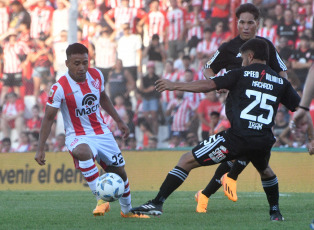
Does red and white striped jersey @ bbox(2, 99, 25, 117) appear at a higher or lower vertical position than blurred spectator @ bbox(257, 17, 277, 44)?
lower

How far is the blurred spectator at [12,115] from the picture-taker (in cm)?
1534

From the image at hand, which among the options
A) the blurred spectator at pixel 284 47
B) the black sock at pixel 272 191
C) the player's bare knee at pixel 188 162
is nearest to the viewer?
the player's bare knee at pixel 188 162

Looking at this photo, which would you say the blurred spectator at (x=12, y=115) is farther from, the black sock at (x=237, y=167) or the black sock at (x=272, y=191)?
the black sock at (x=272, y=191)

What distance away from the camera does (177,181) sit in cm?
679

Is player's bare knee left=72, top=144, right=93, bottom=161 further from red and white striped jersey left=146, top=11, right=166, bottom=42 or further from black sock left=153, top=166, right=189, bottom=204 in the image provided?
red and white striped jersey left=146, top=11, right=166, bottom=42

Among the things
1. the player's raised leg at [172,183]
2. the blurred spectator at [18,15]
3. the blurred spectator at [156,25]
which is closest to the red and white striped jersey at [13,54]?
the blurred spectator at [18,15]

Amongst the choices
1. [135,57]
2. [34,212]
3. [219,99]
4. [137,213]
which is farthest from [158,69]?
[137,213]

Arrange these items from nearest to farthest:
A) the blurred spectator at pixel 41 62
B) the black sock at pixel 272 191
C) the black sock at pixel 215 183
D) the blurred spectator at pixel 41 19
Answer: the black sock at pixel 272 191
the black sock at pixel 215 183
the blurred spectator at pixel 41 62
the blurred spectator at pixel 41 19

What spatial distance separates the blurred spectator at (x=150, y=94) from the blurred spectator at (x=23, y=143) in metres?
2.85

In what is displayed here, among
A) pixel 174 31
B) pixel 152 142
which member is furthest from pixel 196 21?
pixel 152 142

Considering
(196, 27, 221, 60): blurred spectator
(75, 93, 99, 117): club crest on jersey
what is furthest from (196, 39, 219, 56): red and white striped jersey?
(75, 93, 99, 117): club crest on jersey

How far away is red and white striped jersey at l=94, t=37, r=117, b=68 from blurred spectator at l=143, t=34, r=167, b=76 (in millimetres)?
757

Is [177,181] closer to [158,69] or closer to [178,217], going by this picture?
[178,217]

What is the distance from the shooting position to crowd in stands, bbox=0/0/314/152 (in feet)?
45.5
